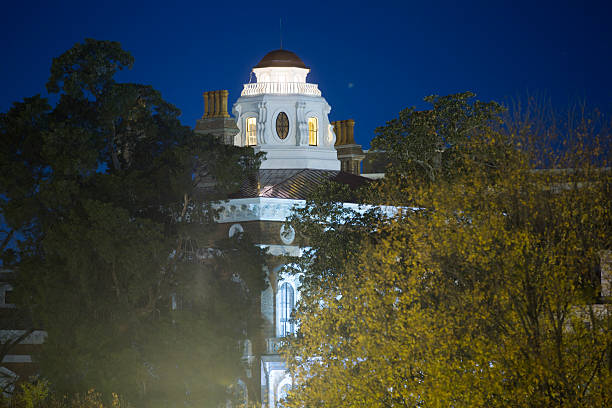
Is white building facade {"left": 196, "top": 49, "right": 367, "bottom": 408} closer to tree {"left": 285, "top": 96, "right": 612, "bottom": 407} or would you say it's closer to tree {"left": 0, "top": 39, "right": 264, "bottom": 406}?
tree {"left": 0, "top": 39, "right": 264, "bottom": 406}

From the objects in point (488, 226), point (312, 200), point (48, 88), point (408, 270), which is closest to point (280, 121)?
point (312, 200)

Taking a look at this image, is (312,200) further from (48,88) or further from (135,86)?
(48,88)

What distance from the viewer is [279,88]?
5978 centimetres

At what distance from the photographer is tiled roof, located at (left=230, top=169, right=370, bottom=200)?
5084cm

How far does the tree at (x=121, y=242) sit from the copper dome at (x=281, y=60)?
17336 mm

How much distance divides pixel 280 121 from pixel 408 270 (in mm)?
26624

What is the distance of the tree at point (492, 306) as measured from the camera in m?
27.6

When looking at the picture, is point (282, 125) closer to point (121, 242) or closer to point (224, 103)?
point (224, 103)

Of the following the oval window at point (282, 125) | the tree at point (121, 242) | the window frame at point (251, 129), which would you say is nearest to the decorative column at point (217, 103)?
the window frame at point (251, 129)

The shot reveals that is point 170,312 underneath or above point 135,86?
underneath

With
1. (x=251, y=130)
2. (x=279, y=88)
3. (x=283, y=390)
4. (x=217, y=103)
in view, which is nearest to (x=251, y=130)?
(x=251, y=130)

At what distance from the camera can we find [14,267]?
41.7 meters

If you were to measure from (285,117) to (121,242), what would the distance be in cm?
2225

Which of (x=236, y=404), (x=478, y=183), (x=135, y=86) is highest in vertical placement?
(x=135, y=86)
